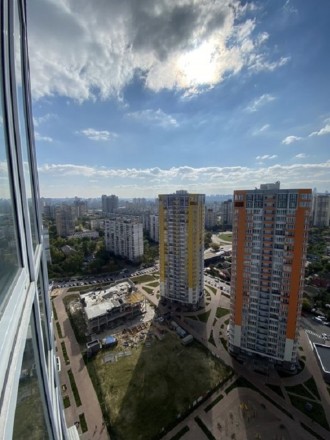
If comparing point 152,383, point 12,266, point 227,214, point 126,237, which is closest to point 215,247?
point 126,237

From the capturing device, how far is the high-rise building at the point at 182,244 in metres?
16.8

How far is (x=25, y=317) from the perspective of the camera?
1.20 m

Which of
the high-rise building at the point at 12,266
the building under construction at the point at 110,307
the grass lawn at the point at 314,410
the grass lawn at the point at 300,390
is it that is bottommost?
the grass lawn at the point at 314,410

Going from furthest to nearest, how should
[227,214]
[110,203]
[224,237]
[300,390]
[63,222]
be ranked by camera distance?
[110,203] < [227,214] < [224,237] < [63,222] < [300,390]

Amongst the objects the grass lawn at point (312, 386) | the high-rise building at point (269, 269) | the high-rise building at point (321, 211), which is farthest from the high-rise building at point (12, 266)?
the high-rise building at point (321, 211)

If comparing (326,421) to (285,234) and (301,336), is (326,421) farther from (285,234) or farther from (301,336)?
(285,234)

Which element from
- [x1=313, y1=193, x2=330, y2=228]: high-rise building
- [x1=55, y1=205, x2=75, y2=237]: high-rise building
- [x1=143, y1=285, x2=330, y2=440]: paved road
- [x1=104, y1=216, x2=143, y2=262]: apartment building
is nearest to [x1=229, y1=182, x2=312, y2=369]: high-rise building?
[x1=143, y1=285, x2=330, y2=440]: paved road

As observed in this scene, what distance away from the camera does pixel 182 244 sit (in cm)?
1720

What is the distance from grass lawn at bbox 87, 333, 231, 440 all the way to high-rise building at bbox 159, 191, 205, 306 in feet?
14.7

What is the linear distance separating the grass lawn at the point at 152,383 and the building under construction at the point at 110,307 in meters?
2.46

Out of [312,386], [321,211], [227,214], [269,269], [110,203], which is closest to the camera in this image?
[312,386]

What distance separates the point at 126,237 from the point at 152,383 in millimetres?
19017

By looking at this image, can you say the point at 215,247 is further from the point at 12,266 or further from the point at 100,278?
the point at 12,266

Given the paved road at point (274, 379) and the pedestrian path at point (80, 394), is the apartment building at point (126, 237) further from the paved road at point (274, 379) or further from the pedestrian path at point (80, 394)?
the pedestrian path at point (80, 394)
